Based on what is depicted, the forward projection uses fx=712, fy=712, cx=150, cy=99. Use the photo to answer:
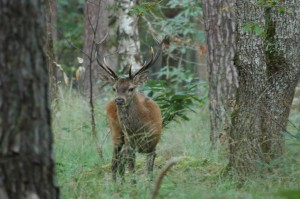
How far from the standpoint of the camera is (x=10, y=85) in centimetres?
353

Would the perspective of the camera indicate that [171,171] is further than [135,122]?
No

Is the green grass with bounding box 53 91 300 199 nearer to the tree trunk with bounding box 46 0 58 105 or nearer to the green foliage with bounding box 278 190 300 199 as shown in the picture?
the green foliage with bounding box 278 190 300 199

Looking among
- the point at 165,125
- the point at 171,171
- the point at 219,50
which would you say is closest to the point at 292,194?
the point at 171,171

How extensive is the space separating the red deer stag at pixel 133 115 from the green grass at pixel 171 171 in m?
0.25

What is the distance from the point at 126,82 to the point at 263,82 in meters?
2.14

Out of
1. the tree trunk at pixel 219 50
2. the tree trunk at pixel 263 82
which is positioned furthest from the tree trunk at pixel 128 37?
the tree trunk at pixel 263 82

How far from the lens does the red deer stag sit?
7.95m

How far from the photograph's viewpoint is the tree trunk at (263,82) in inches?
250

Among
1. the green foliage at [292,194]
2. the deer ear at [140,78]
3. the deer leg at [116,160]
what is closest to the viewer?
the green foliage at [292,194]

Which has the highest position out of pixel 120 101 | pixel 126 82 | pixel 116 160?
pixel 126 82

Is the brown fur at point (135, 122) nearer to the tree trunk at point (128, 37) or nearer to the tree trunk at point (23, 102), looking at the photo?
the tree trunk at point (23, 102)

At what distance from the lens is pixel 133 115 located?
27.0 ft

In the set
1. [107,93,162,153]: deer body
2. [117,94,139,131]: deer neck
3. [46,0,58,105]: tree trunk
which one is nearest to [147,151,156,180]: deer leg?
[107,93,162,153]: deer body

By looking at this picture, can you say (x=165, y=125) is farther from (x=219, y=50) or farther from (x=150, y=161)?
(x=150, y=161)
